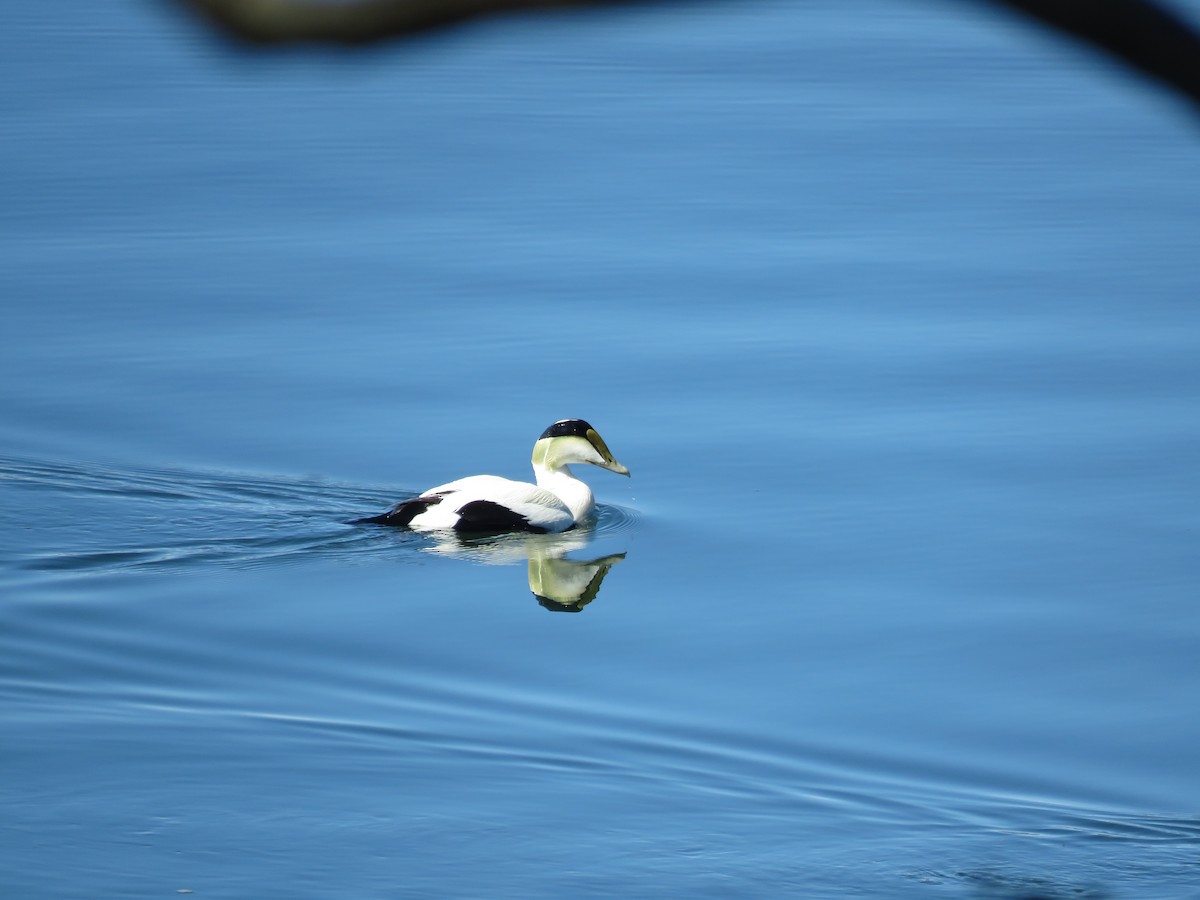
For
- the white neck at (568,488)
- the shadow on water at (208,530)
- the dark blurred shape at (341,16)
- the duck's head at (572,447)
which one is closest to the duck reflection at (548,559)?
the shadow on water at (208,530)

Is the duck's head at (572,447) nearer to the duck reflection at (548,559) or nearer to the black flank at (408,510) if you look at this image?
the duck reflection at (548,559)

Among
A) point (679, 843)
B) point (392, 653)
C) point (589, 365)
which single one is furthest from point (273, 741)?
point (589, 365)

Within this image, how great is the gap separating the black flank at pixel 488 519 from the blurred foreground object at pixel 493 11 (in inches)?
295

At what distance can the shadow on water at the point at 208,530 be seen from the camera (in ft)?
27.2

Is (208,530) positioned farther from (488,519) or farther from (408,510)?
(488,519)

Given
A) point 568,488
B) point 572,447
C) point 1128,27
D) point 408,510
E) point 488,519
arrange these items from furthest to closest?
1. point 568,488
2. point 572,447
3. point 488,519
4. point 408,510
5. point 1128,27

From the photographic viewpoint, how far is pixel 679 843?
5.33m

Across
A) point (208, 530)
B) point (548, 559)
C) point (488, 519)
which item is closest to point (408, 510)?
point (488, 519)

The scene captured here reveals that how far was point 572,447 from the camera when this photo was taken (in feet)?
30.8

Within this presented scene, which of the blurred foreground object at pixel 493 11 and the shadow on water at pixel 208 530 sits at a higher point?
the shadow on water at pixel 208 530

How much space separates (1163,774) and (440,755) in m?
2.47

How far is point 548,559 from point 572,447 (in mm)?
721

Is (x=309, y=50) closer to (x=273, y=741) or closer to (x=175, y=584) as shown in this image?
(x=273, y=741)

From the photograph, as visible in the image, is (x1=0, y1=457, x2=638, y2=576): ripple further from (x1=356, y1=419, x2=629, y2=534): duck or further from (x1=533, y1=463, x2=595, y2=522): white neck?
(x1=533, y1=463, x2=595, y2=522): white neck
